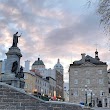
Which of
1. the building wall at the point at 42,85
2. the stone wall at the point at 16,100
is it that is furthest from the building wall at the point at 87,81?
the stone wall at the point at 16,100

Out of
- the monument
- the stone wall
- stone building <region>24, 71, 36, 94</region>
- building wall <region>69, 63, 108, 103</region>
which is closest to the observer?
the stone wall

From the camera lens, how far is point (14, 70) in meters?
27.9

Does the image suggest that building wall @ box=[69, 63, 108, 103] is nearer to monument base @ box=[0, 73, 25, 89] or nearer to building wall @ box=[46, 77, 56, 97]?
building wall @ box=[46, 77, 56, 97]

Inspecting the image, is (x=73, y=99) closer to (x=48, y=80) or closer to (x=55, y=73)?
(x=48, y=80)

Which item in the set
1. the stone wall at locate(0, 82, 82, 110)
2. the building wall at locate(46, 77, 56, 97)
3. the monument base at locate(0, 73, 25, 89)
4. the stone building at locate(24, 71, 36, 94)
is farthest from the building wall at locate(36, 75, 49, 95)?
the stone wall at locate(0, 82, 82, 110)

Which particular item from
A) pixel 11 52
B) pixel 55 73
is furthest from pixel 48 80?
pixel 11 52

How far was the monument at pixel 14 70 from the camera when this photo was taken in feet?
87.9

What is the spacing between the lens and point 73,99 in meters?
74.7

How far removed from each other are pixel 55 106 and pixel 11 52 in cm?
1847

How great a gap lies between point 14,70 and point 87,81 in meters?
50.6

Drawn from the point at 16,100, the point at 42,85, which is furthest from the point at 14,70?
the point at 42,85

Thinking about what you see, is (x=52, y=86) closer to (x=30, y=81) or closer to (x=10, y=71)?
(x=30, y=81)

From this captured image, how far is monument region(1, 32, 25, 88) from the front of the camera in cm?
2679

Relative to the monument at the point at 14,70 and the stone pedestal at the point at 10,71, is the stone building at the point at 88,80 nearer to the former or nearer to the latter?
the monument at the point at 14,70
